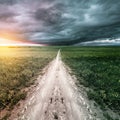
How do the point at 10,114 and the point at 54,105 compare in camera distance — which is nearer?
the point at 10,114

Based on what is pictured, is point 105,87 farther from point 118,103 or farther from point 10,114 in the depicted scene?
point 10,114

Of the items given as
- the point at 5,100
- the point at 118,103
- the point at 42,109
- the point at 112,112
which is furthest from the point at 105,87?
the point at 5,100

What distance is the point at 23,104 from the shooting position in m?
8.66

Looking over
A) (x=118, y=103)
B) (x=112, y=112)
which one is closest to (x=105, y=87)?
(x=118, y=103)

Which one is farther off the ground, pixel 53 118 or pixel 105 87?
pixel 53 118

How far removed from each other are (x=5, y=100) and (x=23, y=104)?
59.3 inches

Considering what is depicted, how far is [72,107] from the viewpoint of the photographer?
26.3 ft

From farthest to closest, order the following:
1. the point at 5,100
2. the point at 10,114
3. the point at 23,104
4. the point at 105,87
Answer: the point at 105,87 < the point at 5,100 < the point at 23,104 < the point at 10,114

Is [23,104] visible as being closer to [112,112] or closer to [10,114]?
[10,114]

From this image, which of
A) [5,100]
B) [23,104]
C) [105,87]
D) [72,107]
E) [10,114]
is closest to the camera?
[10,114]

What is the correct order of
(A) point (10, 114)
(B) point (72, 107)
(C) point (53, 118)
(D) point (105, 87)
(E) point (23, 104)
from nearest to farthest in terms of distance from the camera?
(C) point (53, 118) → (A) point (10, 114) → (B) point (72, 107) → (E) point (23, 104) → (D) point (105, 87)

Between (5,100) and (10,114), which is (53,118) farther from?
(5,100)

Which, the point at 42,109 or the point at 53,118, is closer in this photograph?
the point at 53,118

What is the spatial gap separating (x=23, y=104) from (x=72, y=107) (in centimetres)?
275
